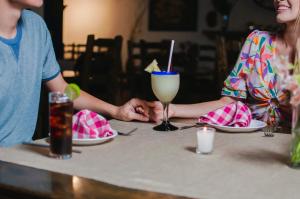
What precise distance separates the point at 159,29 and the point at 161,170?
26.5 ft

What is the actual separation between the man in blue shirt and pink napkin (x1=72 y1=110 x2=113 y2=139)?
29 cm

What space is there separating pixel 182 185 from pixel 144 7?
27.6ft

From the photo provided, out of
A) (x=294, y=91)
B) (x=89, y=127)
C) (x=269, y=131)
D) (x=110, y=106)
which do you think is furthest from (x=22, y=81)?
(x=294, y=91)

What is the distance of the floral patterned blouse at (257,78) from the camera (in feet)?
6.39

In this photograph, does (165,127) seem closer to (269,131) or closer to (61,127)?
(269,131)

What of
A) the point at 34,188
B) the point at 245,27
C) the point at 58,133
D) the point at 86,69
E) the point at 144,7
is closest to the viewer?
the point at 34,188

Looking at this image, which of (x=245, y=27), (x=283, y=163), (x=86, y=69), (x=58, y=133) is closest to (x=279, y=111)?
(x=283, y=163)

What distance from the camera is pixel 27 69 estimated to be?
1.57 metres

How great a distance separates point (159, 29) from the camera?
352 inches

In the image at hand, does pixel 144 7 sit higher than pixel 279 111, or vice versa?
pixel 144 7

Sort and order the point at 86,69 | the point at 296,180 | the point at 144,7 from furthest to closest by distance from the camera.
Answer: the point at 144,7 < the point at 86,69 < the point at 296,180

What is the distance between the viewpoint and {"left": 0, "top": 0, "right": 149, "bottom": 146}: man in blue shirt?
151 centimetres

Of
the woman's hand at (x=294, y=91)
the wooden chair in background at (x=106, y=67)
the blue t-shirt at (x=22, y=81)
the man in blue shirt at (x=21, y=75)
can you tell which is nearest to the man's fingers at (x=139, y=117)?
the man in blue shirt at (x=21, y=75)

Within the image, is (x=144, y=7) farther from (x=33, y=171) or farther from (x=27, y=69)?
(x=33, y=171)
